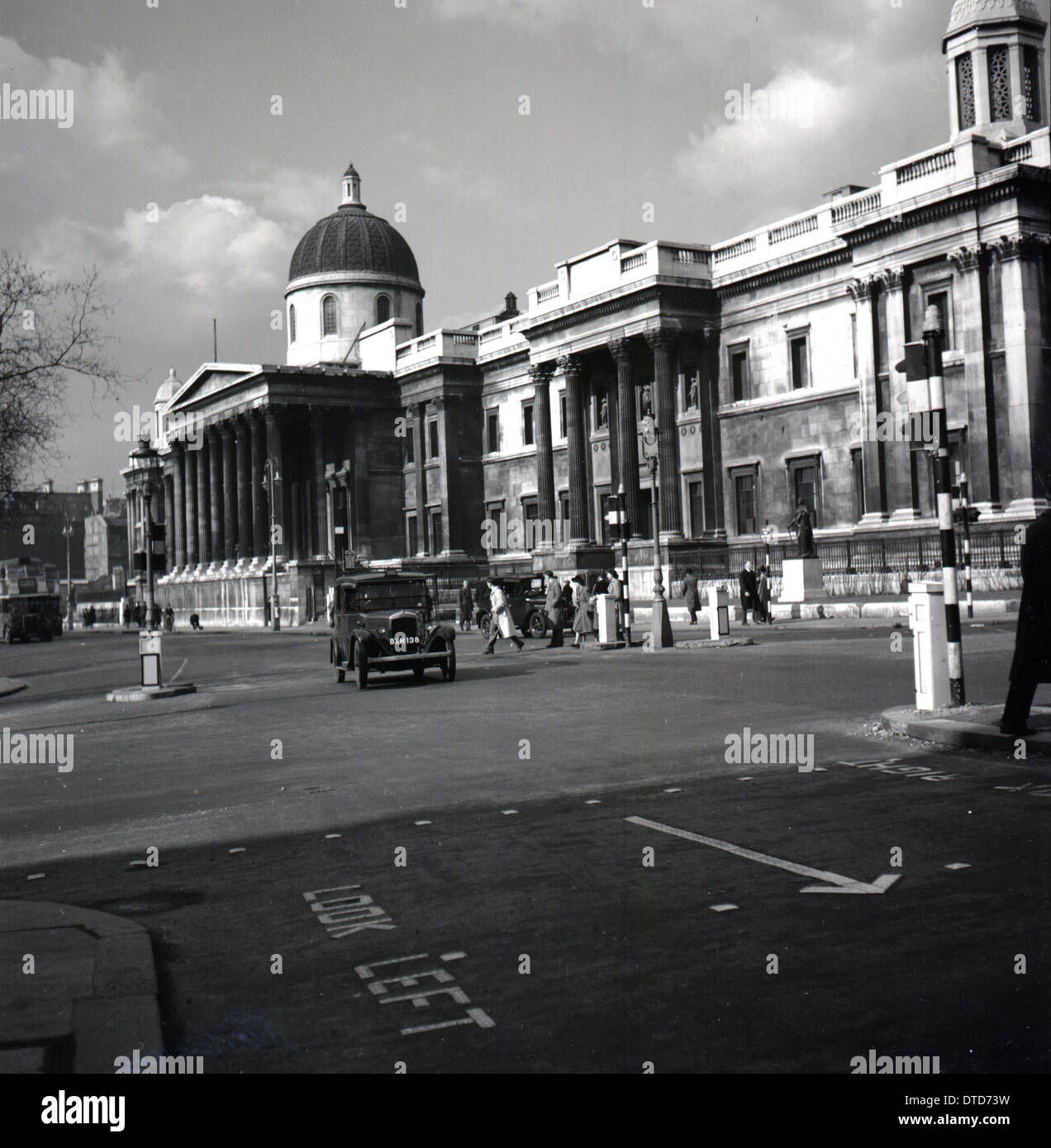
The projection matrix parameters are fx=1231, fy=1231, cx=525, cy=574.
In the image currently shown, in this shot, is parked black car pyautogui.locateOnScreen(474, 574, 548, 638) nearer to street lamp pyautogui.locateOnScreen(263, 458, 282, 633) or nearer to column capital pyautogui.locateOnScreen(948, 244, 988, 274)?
column capital pyautogui.locateOnScreen(948, 244, 988, 274)

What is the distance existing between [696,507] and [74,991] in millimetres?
46052

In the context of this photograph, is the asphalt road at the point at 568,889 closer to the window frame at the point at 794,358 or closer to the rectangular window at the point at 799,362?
the window frame at the point at 794,358

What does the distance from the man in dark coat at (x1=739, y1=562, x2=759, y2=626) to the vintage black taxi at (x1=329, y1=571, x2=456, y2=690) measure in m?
13.8

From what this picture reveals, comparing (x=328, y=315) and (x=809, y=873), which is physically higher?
(x=328, y=315)

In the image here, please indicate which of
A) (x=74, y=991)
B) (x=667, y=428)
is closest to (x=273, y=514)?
(x=667, y=428)

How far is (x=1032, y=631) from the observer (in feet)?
31.5

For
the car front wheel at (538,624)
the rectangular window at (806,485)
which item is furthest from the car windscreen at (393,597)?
the rectangular window at (806,485)

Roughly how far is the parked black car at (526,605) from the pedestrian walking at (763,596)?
627 centimetres

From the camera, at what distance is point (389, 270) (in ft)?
249

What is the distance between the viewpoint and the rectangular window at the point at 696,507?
49.0 metres

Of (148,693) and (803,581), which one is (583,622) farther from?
(148,693)

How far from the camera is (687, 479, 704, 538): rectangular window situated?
4903 centimetres

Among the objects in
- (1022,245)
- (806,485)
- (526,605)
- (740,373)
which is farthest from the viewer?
(740,373)
